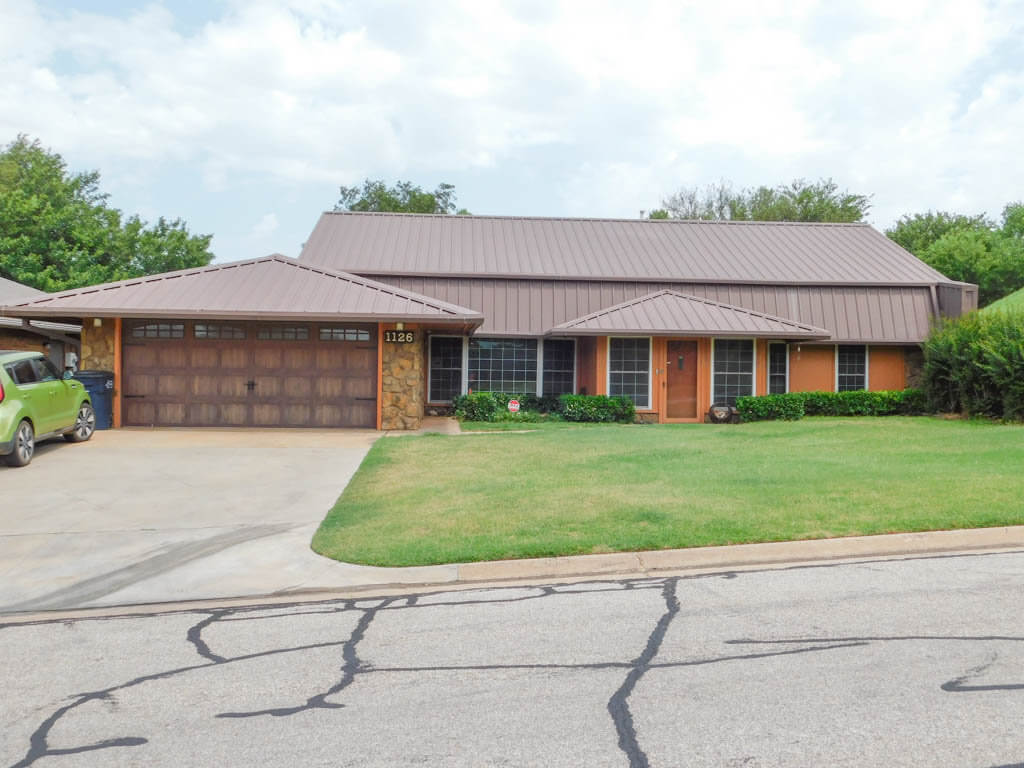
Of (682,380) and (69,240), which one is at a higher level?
(69,240)

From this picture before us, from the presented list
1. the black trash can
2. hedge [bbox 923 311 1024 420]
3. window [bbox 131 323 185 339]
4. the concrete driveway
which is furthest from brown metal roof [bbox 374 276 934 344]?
the concrete driveway

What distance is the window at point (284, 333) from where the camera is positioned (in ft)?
61.9

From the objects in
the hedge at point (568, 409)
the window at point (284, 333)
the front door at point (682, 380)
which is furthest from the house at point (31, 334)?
the front door at point (682, 380)

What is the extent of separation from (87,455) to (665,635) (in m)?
11.9

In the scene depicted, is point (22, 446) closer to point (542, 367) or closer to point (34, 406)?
point (34, 406)

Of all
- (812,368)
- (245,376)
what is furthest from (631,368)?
(245,376)

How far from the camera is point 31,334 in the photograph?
A: 2716 cm

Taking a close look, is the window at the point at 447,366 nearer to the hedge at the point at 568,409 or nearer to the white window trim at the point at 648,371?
the hedge at the point at 568,409

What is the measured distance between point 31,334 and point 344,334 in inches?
550

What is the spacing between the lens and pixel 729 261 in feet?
86.8

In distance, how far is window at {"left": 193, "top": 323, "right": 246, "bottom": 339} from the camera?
61.9 ft

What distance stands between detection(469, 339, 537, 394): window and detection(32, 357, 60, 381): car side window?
11.0 metres

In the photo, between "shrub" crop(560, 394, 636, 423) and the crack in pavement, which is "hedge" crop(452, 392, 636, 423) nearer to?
"shrub" crop(560, 394, 636, 423)

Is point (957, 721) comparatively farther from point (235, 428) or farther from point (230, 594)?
point (235, 428)
